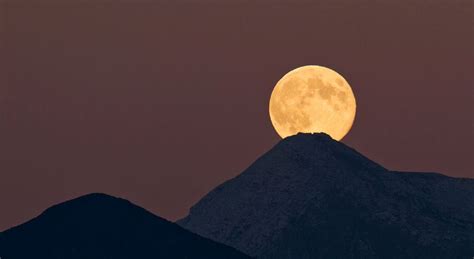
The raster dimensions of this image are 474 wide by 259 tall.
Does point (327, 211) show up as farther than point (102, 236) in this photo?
Yes

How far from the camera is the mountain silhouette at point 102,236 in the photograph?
119m

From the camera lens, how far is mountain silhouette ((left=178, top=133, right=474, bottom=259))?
148 metres

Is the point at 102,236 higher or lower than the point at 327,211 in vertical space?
higher

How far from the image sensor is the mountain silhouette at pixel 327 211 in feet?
484

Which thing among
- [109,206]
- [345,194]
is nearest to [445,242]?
[345,194]

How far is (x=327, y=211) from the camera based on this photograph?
152625mm

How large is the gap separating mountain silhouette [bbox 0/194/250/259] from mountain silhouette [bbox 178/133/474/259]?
2054cm

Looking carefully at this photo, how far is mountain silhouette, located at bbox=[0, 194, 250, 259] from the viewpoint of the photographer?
119 meters

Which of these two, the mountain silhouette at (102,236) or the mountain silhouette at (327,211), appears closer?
the mountain silhouette at (102,236)

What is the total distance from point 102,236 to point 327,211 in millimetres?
37689

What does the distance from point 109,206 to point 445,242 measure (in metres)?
40.0

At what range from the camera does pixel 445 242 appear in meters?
149

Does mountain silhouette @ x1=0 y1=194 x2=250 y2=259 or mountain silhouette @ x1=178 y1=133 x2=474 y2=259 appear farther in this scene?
mountain silhouette @ x1=178 y1=133 x2=474 y2=259

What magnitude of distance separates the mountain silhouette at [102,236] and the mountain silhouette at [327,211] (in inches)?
809
